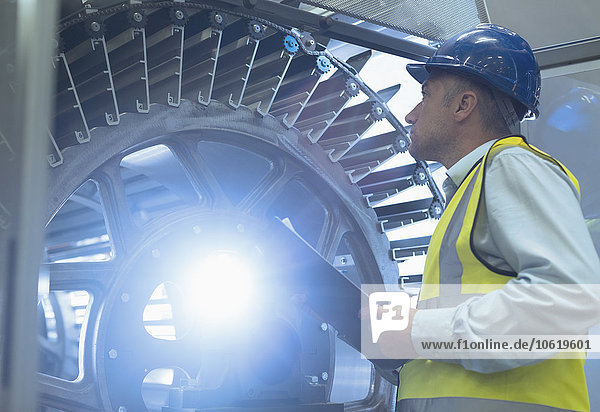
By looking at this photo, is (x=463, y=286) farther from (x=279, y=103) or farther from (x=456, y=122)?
(x=279, y=103)

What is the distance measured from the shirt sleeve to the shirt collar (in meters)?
0.25

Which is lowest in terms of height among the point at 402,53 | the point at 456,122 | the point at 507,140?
the point at 507,140

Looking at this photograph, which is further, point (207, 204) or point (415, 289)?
point (415, 289)

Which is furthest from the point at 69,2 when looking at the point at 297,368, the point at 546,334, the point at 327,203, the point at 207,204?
the point at 546,334

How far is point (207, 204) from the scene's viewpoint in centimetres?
194

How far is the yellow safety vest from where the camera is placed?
1403mm

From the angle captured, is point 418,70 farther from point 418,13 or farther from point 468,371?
point 468,371

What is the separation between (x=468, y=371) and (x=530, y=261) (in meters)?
0.30

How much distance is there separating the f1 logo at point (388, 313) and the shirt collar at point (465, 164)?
34cm

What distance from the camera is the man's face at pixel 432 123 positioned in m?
1.80

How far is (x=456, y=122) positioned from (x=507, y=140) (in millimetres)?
241

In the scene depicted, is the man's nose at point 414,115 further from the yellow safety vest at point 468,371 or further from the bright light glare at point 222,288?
the bright light glare at point 222,288

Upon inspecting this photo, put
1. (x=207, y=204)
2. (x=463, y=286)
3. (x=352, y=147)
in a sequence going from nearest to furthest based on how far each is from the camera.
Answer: (x=463, y=286) < (x=207, y=204) < (x=352, y=147)

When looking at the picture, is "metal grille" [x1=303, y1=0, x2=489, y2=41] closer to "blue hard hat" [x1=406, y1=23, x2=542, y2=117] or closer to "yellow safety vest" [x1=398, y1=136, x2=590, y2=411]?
"blue hard hat" [x1=406, y1=23, x2=542, y2=117]
